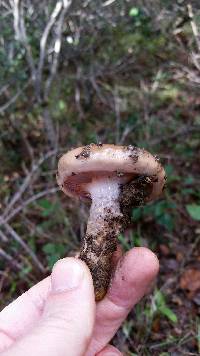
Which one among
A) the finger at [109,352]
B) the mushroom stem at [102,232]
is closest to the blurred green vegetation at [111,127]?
the finger at [109,352]

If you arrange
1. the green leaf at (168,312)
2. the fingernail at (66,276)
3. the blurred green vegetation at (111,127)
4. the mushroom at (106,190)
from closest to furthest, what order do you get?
the fingernail at (66,276)
the mushroom at (106,190)
the green leaf at (168,312)
the blurred green vegetation at (111,127)

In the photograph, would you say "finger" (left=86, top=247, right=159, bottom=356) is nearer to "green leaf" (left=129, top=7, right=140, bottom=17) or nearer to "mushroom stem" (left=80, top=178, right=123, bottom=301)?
"mushroom stem" (left=80, top=178, right=123, bottom=301)

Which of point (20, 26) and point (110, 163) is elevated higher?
point (20, 26)

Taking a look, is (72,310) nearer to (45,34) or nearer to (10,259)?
(10,259)

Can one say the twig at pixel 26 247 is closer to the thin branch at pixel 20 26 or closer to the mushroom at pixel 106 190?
the mushroom at pixel 106 190

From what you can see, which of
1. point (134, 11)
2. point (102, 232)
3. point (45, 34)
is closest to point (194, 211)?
point (102, 232)

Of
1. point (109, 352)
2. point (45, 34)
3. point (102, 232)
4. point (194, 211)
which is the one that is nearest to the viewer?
point (102, 232)

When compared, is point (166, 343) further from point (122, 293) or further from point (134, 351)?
point (122, 293)
